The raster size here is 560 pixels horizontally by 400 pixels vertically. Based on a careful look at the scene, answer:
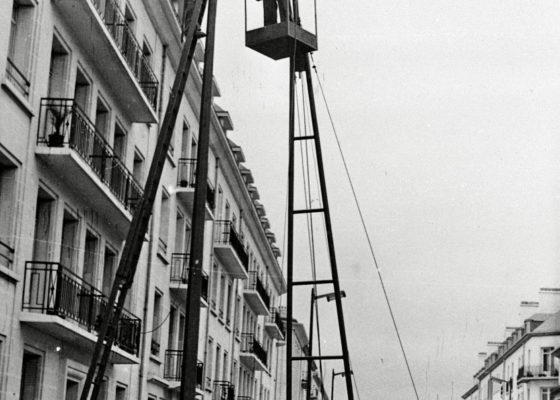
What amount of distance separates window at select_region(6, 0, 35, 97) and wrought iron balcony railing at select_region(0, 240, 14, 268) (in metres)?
2.81

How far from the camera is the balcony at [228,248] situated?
140 ft

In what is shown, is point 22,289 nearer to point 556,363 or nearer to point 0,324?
point 0,324

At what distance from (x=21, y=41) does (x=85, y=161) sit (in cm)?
347

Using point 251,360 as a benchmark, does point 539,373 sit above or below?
above

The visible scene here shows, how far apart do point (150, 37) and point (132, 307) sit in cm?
744

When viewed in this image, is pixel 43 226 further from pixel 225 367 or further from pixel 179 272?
pixel 225 367

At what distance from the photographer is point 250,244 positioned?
5522 cm

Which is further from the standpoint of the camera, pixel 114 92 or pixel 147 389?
pixel 147 389

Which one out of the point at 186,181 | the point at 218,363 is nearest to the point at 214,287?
the point at 218,363

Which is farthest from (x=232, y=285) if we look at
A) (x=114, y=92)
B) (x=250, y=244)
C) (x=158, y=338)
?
(x=114, y=92)

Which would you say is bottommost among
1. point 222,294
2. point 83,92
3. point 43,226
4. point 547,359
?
point 43,226

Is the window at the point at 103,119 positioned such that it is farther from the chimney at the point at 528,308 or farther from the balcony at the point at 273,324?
the chimney at the point at 528,308

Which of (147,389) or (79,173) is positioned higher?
(79,173)

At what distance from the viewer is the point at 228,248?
42.4 m
